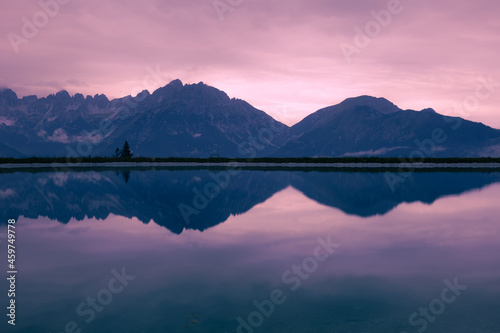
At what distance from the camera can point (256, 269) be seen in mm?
14852

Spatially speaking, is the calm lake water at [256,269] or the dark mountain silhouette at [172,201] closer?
the calm lake water at [256,269]

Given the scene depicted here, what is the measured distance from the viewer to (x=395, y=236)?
20.9 m

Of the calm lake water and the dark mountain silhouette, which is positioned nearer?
the calm lake water

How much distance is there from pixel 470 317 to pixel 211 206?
948 inches

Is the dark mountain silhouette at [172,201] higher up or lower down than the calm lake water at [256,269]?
higher up

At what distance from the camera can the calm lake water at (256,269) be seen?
10320 millimetres

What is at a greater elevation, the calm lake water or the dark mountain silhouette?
the dark mountain silhouette

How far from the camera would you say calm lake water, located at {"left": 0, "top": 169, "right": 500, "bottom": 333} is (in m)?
10.3

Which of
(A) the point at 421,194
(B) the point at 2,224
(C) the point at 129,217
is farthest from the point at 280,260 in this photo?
(A) the point at 421,194

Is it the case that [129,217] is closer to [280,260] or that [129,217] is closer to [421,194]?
[280,260]

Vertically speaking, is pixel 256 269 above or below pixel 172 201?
below

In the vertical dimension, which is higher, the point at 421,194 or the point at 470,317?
the point at 421,194

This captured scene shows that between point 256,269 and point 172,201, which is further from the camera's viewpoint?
point 172,201

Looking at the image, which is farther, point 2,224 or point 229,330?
point 2,224
